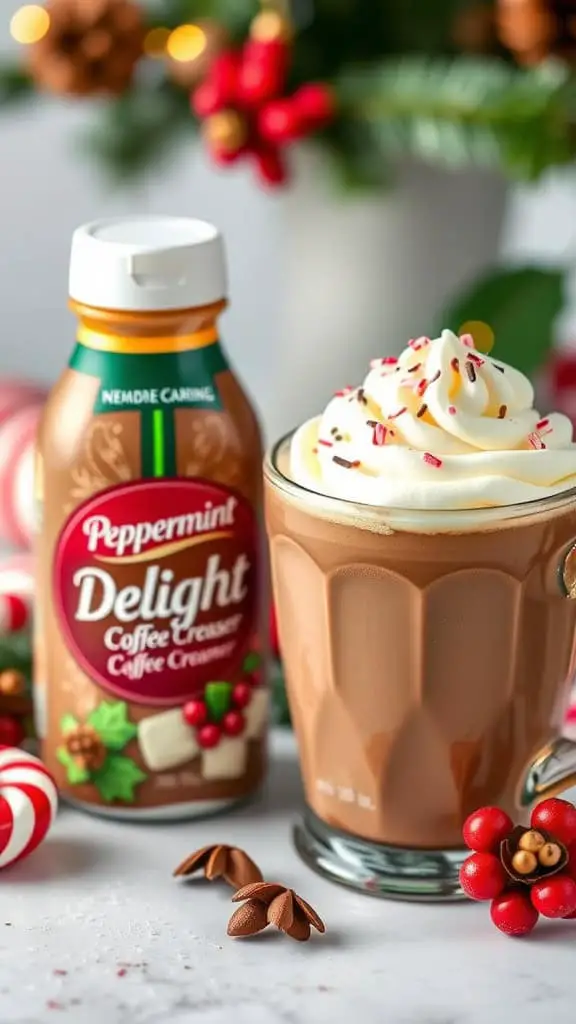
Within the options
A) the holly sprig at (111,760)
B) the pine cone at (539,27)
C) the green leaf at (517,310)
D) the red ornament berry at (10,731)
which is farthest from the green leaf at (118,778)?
the pine cone at (539,27)

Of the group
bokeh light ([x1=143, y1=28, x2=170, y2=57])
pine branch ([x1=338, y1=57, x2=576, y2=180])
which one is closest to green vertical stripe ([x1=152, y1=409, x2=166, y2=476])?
pine branch ([x1=338, y1=57, x2=576, y2=180])

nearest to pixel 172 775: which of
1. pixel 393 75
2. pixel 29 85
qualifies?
pixel 393 75

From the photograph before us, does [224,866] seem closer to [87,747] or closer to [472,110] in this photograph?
[87,747]

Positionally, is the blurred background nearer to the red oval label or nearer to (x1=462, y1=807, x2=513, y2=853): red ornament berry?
the red oval label

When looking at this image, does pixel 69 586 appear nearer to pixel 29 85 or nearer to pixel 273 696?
pixel 273 696

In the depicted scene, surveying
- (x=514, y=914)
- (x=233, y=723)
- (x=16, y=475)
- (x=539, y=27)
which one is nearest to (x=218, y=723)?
(x=233, y=723)
